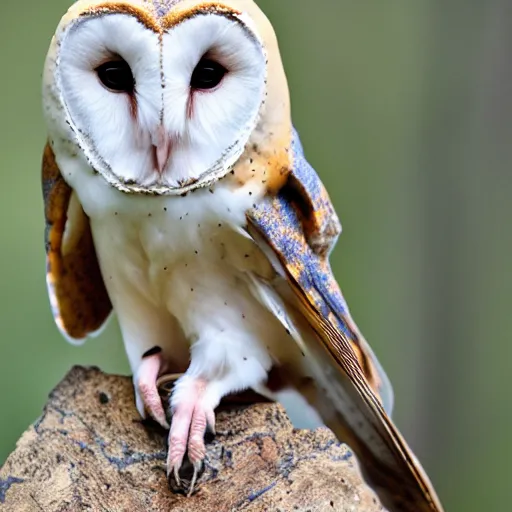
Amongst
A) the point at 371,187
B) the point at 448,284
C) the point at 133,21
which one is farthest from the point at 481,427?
the point at 133,21

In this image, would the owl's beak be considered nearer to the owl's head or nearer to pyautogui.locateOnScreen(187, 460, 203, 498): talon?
the owl's head

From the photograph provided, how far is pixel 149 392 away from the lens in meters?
1.06

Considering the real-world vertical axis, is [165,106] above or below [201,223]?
above

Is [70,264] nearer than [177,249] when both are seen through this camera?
No

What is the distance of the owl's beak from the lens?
0.91 m

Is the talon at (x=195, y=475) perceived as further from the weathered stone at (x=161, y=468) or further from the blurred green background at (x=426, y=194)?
the blurred green background at (x=426, y=194)

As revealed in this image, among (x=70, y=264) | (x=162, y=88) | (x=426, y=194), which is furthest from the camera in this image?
(x=426, y=194)

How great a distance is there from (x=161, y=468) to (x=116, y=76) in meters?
0.50

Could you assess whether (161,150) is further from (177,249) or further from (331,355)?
(331,355)

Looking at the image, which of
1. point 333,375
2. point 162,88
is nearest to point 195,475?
point 333,375

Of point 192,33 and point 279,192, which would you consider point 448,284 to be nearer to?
point 279,192

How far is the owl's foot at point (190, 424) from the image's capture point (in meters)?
0.99

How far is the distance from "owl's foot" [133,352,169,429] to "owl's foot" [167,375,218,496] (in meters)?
0.03

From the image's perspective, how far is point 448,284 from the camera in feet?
7.04
